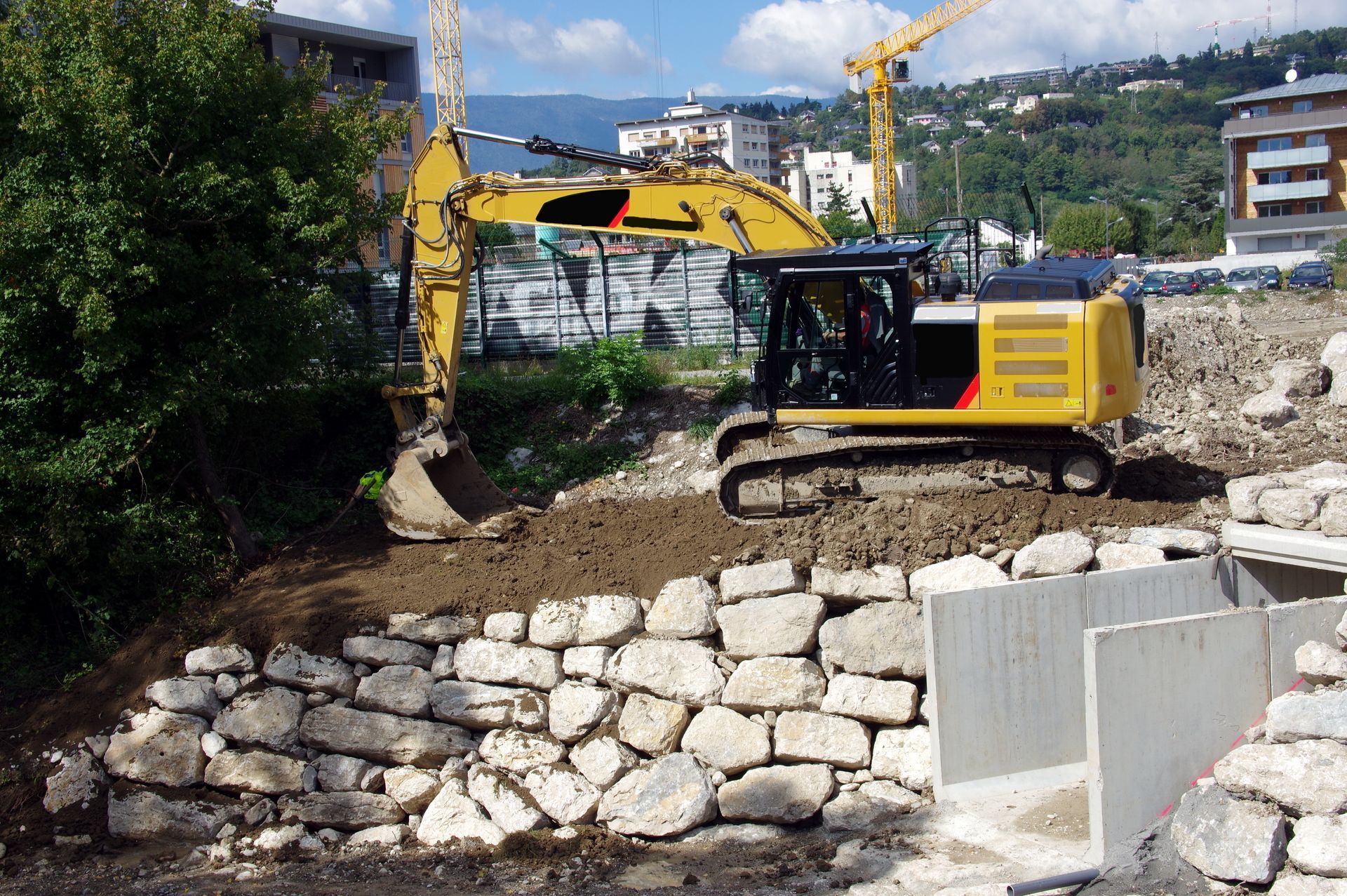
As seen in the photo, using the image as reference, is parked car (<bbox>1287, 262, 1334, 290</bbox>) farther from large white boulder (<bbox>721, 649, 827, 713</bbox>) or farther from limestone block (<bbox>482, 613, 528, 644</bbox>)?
limestone block (<bbox>482, 613, 528, 644</bbox>)

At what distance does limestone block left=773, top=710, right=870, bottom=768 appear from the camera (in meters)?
8.26

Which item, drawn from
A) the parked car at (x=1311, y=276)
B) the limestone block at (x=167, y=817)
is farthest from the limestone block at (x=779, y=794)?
the parked car at (x=1311, y=276)

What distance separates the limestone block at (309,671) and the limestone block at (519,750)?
1.27 metres

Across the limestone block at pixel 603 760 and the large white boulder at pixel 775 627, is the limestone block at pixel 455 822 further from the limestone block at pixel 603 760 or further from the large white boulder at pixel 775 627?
the large white boulder at pixel 775 627

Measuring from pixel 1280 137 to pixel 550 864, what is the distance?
2587 inches

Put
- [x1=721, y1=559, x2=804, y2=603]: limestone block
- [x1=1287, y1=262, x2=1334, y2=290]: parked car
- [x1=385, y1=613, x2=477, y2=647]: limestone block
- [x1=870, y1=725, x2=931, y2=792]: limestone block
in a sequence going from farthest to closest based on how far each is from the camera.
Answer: [x1=1287, y1=262, x2=1334, y2=290]: parked car < [x1=385, y1=613, x2=477, y2=647]: limestone block < [x1=721, y1=559, x2=804, y2=603]: limestone block < [x1=870, y1=725, x2=931, y2=792]: limestone block

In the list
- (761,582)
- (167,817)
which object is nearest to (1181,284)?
(761,582)

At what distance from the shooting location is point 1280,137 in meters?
61.0

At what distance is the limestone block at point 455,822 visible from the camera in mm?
8039

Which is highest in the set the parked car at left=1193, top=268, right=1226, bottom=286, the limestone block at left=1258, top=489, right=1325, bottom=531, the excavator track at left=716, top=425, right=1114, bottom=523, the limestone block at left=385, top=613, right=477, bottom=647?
the parked car at left=1193, top=268, right=1226, bottom=286

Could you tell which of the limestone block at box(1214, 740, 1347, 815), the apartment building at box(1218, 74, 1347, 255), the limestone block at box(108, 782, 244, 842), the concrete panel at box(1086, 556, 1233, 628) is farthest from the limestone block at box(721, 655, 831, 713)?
the apartment building at box(1218, 74, 1347, 255)

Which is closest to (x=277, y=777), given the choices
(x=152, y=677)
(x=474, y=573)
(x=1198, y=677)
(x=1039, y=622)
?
(x=152, y=677)

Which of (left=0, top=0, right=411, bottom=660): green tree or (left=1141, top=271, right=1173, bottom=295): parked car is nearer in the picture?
(left=0, top=0, right=411, bottom=660): green tree

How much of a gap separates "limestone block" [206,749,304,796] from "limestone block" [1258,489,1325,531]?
24.1ft
